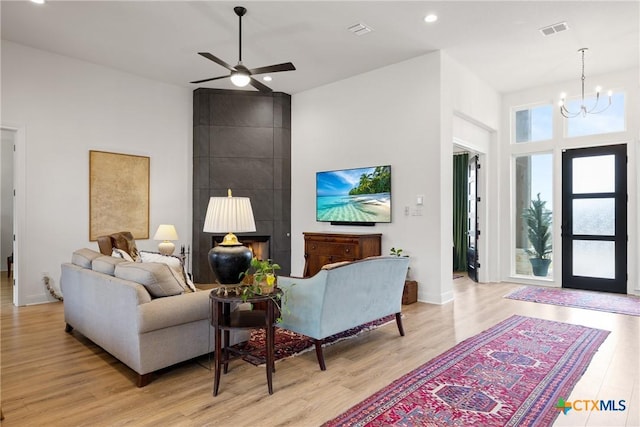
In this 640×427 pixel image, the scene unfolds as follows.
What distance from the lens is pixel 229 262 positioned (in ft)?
9.30

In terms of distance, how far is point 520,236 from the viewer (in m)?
6.86

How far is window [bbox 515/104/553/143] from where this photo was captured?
6551 mm

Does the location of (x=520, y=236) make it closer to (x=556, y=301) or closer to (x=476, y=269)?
(x=476, y=269)

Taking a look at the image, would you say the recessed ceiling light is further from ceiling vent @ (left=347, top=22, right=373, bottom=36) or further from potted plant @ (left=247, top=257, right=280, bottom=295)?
potted plant @ (left=247, top=257, right=280, bottom=295)

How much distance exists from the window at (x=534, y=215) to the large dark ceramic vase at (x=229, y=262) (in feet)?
18.8

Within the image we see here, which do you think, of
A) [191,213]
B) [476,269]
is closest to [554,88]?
[476,269]

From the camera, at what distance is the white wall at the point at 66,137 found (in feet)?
16.5

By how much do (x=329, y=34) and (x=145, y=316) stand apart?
385 centimetres

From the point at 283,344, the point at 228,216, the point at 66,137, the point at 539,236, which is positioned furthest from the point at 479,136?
the point at 66,137

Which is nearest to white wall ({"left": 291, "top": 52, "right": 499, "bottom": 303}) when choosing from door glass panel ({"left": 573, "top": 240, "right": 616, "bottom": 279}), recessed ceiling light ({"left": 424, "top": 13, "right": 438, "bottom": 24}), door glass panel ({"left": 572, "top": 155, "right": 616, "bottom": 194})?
recessed ceiling light ({"left": 424, "top": 13, "right": 438, "bottom": 24})

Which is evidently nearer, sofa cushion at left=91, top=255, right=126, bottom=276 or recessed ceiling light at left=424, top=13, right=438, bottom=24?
sofa cushion at left=91, top=255, right=126, bottom=276

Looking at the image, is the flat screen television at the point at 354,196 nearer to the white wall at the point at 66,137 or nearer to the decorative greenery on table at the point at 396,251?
the decorative greenery on table at the point at 396,251

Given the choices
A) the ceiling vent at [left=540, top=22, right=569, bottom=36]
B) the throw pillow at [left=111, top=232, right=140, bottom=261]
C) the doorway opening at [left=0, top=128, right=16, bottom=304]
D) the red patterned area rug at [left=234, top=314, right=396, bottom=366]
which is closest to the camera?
the red patterned area rug at [left=234, top=314, right=396, bottom=366]

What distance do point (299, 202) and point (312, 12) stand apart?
11.4ft
